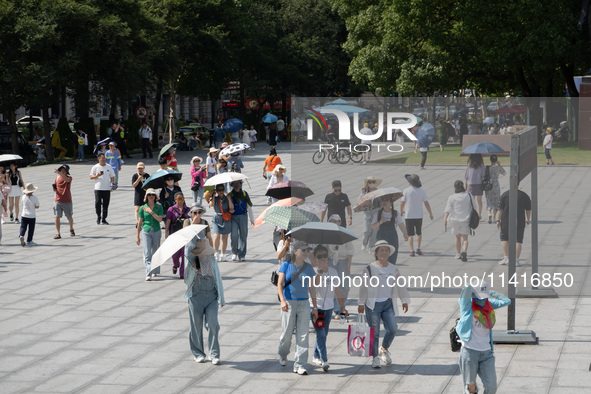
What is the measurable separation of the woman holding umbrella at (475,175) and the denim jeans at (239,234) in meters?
6.40

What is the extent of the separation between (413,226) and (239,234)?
5.61 meters

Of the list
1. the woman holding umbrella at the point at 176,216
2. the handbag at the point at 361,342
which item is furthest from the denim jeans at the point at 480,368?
the woman holding umbrella at the point at 176,216

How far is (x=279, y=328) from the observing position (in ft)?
38.8

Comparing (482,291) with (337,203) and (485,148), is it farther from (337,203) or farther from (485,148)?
(337,203)

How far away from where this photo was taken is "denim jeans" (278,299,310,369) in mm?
9695

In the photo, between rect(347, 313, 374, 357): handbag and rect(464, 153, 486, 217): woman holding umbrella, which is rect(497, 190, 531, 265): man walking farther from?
rect(347, 313, 374, 357): handbag

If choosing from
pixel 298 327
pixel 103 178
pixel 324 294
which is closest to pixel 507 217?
pixel 324 294

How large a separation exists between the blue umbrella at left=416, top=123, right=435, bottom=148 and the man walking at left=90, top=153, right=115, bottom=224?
1186 cm

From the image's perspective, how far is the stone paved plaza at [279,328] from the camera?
9.45 metres

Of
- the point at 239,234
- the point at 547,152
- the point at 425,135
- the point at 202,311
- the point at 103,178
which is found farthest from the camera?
the point at 103,178

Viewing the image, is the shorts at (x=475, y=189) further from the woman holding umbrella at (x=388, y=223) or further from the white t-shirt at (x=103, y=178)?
the white t-shirt at (x=103, y=178)

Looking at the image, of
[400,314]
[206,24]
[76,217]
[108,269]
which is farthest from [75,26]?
[400,314]

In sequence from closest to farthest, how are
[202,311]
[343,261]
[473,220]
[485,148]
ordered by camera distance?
1. [202,311]
2. [485,148]
3. [473,220]
4. [343,261]

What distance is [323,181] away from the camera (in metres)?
11.9
